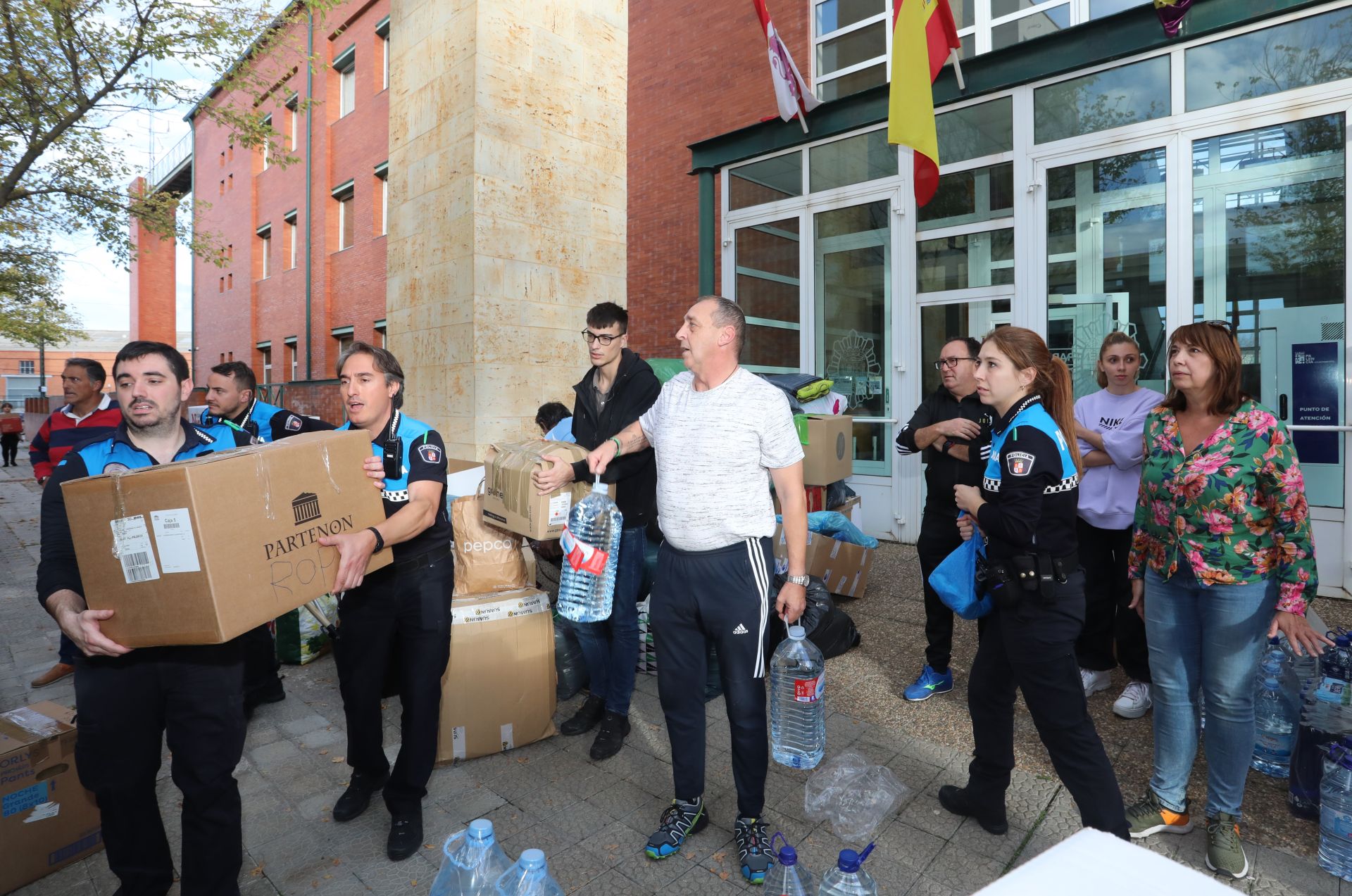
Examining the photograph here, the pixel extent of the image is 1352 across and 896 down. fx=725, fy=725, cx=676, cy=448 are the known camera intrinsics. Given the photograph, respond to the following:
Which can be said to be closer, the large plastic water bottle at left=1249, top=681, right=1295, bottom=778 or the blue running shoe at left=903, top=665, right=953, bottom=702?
the large plastic water bottle at left=1249, top=681, right=1295, bottom=778

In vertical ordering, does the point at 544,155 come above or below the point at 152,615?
above

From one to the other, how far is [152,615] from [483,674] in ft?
5.46

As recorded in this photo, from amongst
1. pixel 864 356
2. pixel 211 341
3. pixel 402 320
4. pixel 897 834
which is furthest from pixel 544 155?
pixel 211 341

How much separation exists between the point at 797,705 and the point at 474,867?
7.30 ft

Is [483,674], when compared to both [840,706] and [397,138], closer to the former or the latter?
[840,706]

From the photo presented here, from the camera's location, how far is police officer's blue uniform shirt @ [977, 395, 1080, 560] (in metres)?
2.44

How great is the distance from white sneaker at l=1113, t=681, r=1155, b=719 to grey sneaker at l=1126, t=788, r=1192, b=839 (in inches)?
39.6

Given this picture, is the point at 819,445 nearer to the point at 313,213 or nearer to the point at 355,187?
the point at 355,187

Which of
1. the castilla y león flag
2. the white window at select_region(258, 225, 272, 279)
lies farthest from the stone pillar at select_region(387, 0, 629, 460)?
the white window at select_region(258, 225, 272, 279)

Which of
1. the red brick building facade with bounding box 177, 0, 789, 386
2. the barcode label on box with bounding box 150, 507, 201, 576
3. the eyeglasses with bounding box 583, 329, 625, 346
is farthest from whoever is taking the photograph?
the red brick building facade with bounding box 177, 0, 789, 386

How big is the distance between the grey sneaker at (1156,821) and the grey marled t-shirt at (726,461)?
1.78m

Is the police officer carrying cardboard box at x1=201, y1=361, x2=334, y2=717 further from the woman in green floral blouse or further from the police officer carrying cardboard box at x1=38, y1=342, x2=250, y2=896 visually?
the woman in green floral blouse

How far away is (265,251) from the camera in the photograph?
75.4 feet

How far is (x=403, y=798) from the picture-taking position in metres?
2.79
